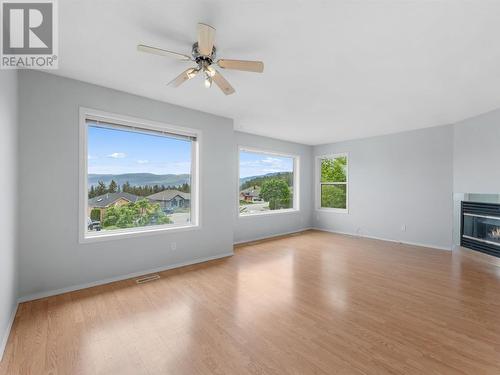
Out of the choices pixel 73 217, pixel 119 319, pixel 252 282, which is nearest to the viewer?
pixel 119 319

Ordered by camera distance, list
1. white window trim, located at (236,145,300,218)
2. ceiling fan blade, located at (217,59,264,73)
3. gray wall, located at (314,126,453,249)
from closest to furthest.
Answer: ceiling fan blade, located at (217,59,264,73)
gray wall, located at (314,126,453,249)
white window trim, located at (236,145,300,218)

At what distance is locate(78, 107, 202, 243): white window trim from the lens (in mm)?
2932

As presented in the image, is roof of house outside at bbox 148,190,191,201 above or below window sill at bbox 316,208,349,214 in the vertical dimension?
above

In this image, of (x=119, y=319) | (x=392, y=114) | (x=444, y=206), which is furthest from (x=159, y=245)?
(x=444, y=206)

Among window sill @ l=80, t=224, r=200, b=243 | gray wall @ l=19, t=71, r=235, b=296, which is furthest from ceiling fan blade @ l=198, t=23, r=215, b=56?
window sill @ l=80, t=224, r=200, b=243

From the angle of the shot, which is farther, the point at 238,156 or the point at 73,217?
the point at 238,156

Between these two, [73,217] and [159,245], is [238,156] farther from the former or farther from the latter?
[73,217]

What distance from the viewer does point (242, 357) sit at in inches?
69.8

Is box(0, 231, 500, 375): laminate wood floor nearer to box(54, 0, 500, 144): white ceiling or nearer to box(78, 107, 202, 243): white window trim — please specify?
box(78, 107, 202, 243): white window trim

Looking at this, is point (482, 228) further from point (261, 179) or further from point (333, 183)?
point (261, 179)

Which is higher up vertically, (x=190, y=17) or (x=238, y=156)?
(x=190, y=17)

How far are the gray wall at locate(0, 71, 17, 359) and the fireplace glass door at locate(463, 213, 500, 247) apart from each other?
244 inches

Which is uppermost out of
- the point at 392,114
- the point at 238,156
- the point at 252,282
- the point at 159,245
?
the point at 392,114

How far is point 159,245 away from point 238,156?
8.74 ft
